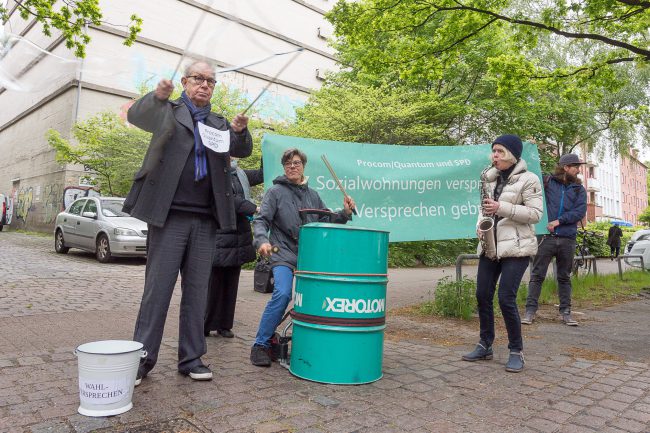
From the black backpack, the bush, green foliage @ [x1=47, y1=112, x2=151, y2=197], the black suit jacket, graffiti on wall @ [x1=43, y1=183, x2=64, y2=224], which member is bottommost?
the bush

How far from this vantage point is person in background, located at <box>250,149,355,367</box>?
3904 mm

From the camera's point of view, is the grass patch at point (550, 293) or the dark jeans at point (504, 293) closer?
the dark jeans at point (504, 293)

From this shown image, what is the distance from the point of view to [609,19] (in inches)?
390

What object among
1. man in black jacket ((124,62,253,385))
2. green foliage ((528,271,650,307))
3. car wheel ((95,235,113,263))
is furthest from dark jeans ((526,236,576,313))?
car wheel ((95,235,113,263))

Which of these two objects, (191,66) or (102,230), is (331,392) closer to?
(191,66)

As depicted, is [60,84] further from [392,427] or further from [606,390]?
[606,390]

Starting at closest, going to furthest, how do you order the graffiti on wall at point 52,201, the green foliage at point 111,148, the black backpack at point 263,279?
1. the black backpack at point 263,279
2. the green foliage at point 111,148
3. the graffiti on wall at point 52,201

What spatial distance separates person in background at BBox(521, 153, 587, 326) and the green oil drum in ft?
11.2

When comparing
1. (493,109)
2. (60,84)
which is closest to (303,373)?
(60,84)

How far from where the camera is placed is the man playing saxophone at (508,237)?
13.2ft

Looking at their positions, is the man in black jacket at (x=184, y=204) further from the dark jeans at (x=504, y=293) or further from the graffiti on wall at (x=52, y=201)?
the graffiti on wall at (x=52, y=201)

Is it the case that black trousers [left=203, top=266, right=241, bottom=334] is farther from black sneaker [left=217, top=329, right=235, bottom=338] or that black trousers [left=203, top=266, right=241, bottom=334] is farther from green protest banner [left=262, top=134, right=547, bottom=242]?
green protest banner [left=262, top=134, right=547, bottom=242]

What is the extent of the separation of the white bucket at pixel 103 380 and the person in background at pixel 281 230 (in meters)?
1.27

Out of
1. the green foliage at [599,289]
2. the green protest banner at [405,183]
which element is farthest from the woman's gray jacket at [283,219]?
the green foliage at [599,289]
